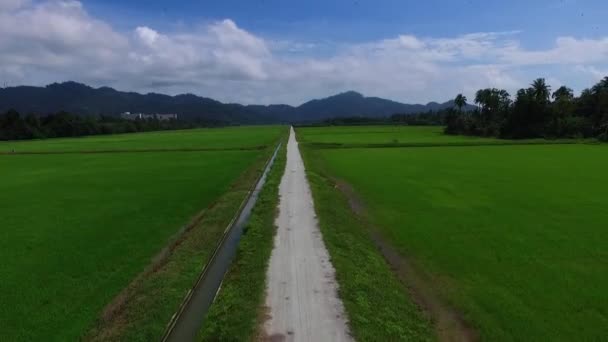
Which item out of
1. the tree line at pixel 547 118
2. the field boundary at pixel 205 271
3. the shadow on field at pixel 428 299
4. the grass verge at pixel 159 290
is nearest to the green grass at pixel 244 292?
the field boundary at pixel 205 271

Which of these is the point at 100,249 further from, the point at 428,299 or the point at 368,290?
the point at 428,299

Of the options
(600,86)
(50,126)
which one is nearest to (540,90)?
(600,86)

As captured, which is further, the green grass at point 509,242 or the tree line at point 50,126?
the tree line at point 50,126

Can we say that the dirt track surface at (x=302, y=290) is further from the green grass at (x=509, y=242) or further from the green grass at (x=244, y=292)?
the green grass at (x=509, y=242)

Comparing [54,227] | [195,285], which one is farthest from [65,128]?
[195,285]

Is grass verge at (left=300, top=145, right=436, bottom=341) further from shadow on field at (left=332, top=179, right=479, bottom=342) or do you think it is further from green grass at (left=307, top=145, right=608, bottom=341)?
green grass at (left=307, top=145, right=608, bottom=341)

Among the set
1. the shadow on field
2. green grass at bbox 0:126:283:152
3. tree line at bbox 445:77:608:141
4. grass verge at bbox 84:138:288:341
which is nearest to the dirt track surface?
the shadow on field

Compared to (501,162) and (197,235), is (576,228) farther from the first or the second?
(501,162)
